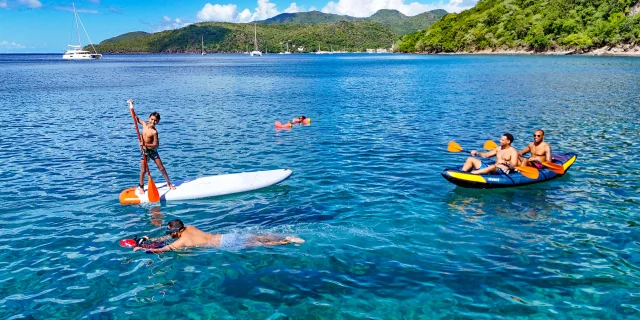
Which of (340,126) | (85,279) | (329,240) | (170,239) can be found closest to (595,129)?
(340,126)

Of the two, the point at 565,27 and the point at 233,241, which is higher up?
the point at 565,27

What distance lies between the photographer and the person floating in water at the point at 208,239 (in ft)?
36.0

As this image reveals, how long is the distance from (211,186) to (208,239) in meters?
4.17

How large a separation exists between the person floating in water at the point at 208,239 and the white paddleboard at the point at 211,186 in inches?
135

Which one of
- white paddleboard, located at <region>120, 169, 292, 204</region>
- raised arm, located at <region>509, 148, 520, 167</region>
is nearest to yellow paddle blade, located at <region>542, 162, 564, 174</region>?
raised arm, located at <region>509, 148, 520, 167</region>

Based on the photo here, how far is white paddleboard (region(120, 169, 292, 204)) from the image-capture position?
1484cm

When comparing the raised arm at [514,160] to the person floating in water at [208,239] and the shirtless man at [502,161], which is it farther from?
the person floating in water at [208,239]

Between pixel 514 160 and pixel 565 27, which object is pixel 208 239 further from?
pixel 565 27

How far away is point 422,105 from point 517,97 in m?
9.95

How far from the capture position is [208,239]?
1145cm

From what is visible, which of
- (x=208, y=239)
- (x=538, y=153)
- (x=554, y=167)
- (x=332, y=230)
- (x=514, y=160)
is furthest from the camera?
(x=538, y=153)

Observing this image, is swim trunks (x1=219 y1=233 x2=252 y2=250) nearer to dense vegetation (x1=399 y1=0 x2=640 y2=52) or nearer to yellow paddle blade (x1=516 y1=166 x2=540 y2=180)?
yellow paddle blade (x1=516 y1=166 x2=540 y2=180)

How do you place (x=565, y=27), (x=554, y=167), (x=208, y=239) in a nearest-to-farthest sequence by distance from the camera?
(x=208, y=239), (x=554, y=167), (x=565, y=27)

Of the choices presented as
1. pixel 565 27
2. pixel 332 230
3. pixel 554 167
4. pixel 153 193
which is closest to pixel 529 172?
pixel 554 167
